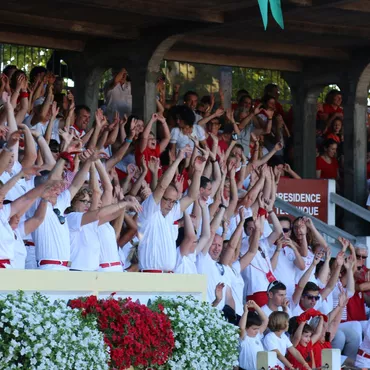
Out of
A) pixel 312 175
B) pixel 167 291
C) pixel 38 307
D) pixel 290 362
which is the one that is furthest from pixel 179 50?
pixel 38 307

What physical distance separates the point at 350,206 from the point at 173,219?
242 inches

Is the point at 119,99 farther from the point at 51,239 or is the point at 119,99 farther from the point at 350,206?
the point at 51,239

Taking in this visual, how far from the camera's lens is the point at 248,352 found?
11828 mm

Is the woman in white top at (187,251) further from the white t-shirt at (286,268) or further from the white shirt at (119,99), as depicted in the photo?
the white shirt at (119,99)

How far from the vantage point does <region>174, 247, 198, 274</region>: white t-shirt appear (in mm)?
12125

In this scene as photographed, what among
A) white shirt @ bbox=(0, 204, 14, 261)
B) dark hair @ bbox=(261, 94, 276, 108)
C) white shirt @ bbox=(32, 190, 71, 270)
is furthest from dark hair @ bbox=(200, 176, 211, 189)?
dark hair @ bbox=(261, 94, 276, 108)

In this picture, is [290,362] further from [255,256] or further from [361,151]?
[361,151]

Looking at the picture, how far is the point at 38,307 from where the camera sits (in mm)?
8539

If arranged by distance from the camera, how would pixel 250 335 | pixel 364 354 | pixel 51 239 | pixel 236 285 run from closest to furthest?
1. pixel 51 239
2. pixel 250 335
3. pixel 236 285
4. pixel 364 354

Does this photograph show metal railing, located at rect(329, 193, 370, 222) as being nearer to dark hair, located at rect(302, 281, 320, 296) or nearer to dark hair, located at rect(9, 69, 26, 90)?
dark hair, located at rect(302, 281, 320, 296)

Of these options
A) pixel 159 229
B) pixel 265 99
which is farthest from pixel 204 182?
pixel 265 99

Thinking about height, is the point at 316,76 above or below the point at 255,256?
above

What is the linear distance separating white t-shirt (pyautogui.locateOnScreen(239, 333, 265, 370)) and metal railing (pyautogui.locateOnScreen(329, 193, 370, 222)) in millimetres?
6193

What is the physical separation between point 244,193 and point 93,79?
3.62 meters
